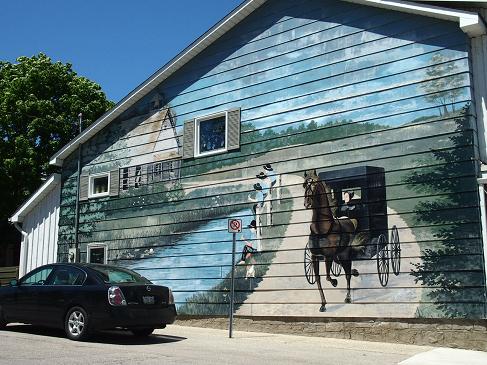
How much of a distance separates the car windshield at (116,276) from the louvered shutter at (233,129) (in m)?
4.40

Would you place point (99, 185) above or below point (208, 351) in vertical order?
above

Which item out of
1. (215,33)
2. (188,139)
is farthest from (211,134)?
(215,33)

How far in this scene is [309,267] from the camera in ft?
40.6

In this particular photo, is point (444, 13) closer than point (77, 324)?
No

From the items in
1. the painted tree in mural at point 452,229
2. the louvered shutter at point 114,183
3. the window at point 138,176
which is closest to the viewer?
the painted tree in mural at point 452,229

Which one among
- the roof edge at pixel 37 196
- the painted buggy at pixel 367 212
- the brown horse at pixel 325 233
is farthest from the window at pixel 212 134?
the roof edge at pixel 37 196

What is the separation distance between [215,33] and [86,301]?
7819mm

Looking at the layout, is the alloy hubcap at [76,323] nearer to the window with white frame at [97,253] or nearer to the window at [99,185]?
the window with white frame at [97,253]

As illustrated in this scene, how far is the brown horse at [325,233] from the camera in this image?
11906 millimetres

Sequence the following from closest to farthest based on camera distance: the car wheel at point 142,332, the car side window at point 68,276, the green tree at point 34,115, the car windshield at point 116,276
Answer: the car windshield at point 116,276 → the car side window at point 68,276 → the car wheel at point 142,332 → the green tree at point 34,115

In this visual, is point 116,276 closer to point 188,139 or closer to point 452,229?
point 188,139

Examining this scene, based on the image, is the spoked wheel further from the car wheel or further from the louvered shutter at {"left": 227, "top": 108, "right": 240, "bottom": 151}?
the car wheel

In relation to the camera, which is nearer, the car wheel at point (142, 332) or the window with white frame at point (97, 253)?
the car wheel at point (142, 332)

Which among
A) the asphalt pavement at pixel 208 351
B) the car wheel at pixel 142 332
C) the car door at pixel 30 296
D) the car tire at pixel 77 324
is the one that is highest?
the car door at pixel 30 296
